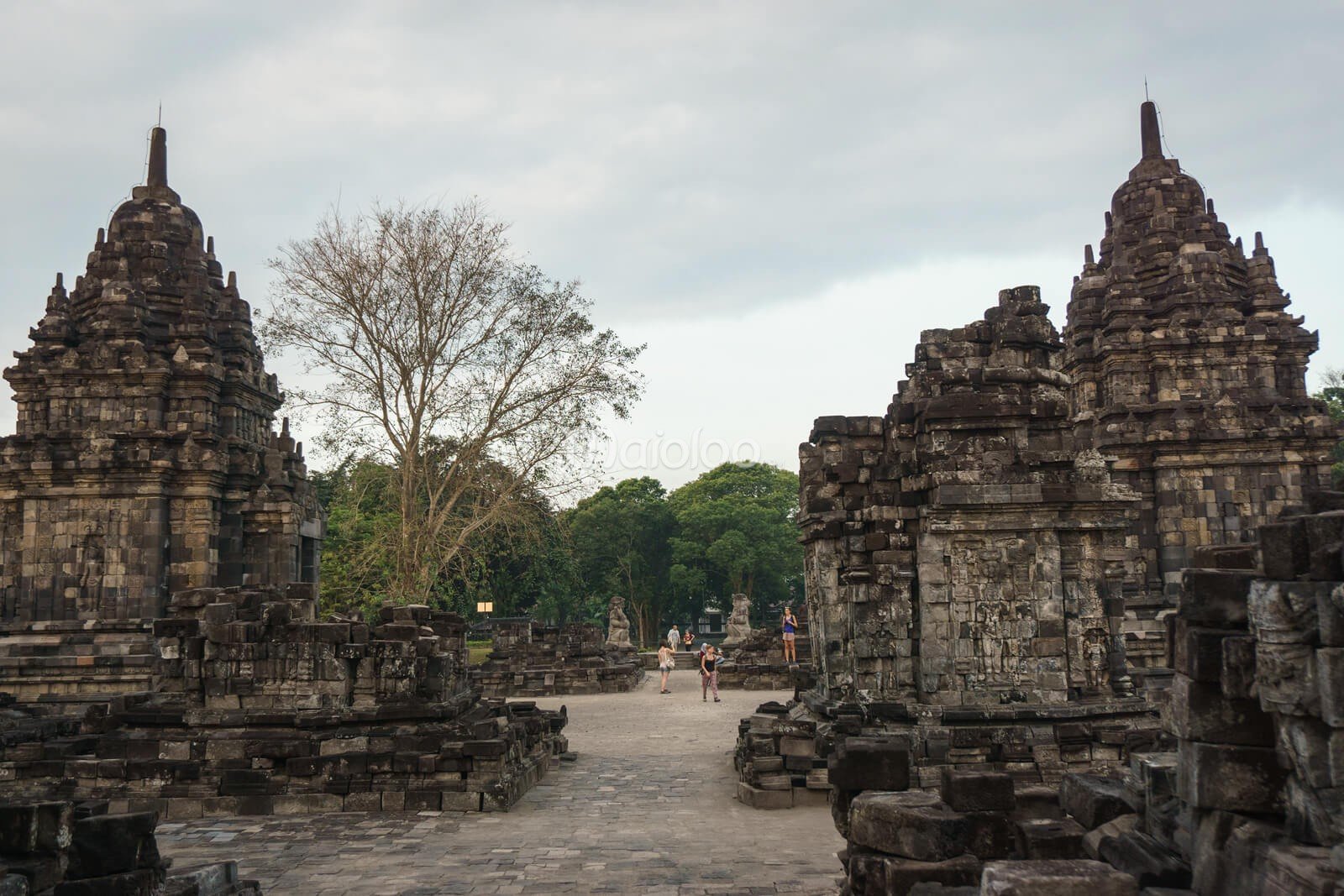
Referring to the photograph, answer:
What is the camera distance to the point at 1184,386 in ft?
73.6

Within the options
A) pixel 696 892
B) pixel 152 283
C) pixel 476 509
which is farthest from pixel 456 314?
pixel 696 892

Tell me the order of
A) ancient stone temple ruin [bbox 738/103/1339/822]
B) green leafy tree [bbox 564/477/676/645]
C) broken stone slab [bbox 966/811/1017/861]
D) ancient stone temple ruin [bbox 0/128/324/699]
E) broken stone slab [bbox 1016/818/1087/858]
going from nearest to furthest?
broken stone slab [bbox 1016/818/1087/858], broken stone slab [bbox 966/811/1017/861], ancient stone temple ruin [bbox 738/103/1339/822], ancient stone temple ruin [bbox 0/128/324/699], green leafy tree [bbox 564/477/676/645]

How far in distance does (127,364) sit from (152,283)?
81.1 inches

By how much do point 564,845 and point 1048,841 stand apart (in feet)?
15.7

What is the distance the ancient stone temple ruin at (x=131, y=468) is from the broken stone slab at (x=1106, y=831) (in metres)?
16.4

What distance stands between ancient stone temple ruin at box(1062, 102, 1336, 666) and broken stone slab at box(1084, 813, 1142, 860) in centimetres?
1438

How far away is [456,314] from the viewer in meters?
24.8

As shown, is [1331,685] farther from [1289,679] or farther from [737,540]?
[737,540]

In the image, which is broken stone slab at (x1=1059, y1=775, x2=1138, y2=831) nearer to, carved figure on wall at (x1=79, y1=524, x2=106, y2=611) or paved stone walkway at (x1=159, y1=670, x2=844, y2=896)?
paved stone walkway at (x1=159, y1=670, x2=844, y2=896)

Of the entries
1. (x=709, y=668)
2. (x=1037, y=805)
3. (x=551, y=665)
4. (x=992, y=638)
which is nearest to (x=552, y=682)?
(x=551, y=665)

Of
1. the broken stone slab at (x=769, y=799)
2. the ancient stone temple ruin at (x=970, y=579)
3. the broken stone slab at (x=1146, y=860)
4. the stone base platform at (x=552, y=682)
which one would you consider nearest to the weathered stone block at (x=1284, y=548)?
the broken stone slab at (x=1146, y=860)

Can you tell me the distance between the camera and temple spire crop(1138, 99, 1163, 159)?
2561 cm

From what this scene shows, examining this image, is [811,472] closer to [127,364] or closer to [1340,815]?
[1340,815]

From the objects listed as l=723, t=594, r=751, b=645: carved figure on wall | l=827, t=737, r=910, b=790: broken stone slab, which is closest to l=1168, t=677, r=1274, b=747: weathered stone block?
l=827, t=737, r=910, b=790: broken stone slab
